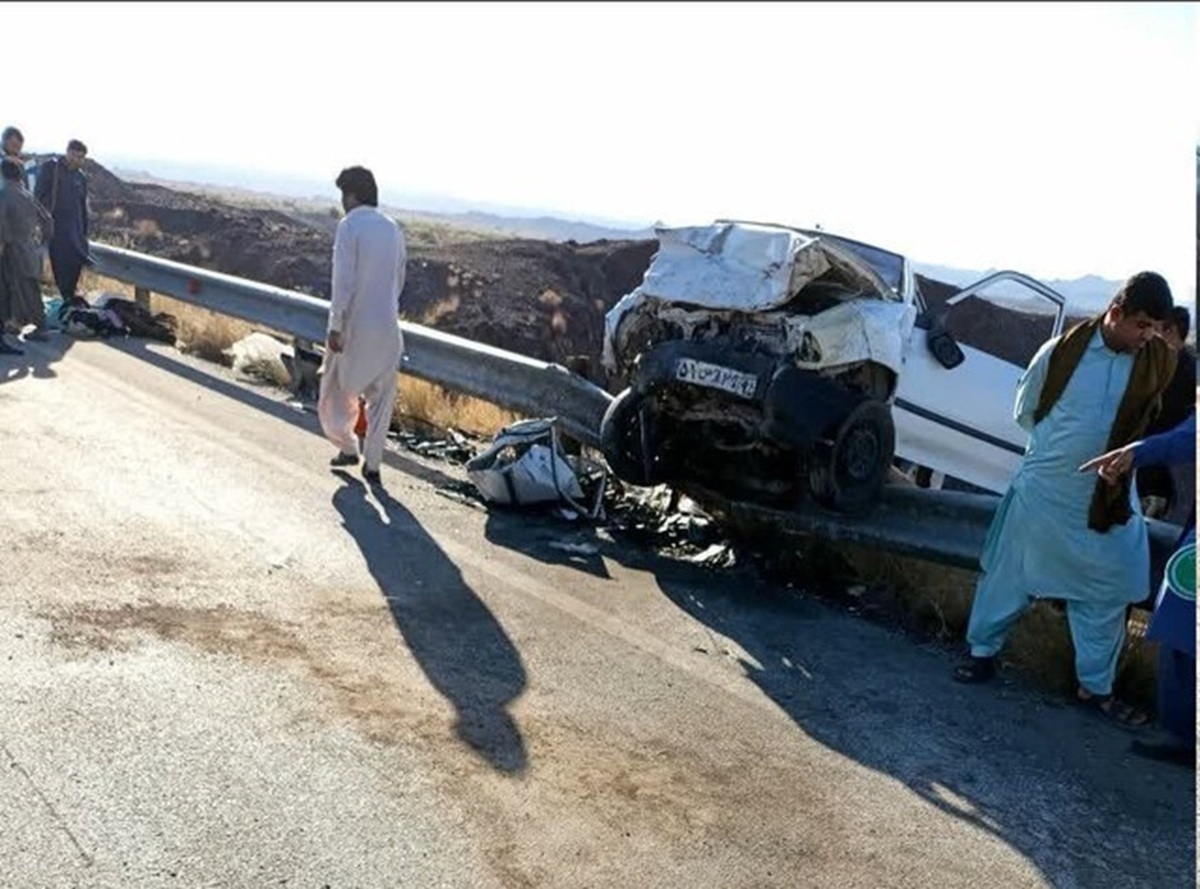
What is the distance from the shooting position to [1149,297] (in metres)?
5.26

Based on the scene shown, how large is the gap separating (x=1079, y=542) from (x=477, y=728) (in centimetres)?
271

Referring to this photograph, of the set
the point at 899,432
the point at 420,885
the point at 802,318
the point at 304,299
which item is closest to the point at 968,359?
the point at 899,432

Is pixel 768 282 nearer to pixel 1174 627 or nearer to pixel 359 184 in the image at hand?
pixel 359 184

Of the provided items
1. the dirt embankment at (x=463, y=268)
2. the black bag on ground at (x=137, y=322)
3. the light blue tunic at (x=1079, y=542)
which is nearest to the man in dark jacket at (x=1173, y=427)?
the light blue tunic at (x=1079, y=542)

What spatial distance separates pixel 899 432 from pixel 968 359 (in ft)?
2.88

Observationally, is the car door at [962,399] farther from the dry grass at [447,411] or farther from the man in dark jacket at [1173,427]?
the dry grass at [447,411]

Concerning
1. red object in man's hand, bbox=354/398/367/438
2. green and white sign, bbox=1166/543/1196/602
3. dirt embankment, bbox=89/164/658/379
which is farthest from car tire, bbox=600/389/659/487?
dirt embankment, bbox=89/164/658/379

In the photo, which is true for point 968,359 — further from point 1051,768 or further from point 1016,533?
point 1051,768

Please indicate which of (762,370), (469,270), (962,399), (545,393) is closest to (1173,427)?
(762,370)

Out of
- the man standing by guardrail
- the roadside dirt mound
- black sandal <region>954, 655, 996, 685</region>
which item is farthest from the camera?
the roadside dirt mound

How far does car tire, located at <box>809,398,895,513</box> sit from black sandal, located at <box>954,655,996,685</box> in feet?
4.42

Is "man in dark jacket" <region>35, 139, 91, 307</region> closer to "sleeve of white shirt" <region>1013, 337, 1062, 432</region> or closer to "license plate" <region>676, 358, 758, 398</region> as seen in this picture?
"license plate" <region>676, 358, 758, 398</region>

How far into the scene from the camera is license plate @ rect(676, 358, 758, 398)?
269 inches

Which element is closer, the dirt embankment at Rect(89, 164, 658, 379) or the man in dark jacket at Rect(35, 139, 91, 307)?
the man in dark jacket at Rect(35, 139, 91, 307)
